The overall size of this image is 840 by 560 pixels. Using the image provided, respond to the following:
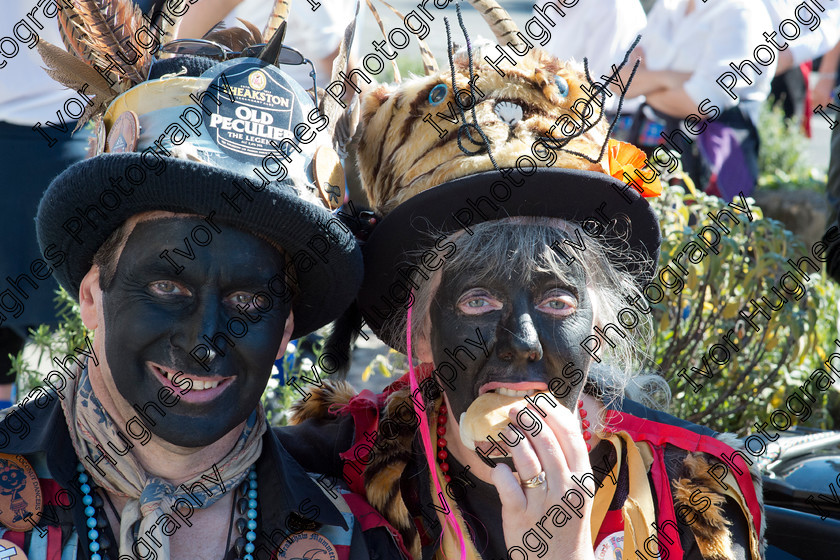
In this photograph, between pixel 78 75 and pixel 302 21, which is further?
pixel 302 21

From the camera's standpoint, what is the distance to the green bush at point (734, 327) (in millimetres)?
3984

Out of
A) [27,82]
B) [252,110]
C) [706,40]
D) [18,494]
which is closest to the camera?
[18,494]

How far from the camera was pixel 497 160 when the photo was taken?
2434 millimetres

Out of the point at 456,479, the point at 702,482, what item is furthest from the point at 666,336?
the point at 456,479

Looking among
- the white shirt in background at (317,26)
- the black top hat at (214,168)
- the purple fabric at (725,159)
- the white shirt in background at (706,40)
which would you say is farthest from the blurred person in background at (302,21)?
the purple fabric at (725,159)

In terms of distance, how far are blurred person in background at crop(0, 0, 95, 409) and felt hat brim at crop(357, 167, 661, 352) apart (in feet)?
5.79

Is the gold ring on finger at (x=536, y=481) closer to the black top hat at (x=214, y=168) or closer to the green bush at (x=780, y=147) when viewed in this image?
the black top hat at (x=214, y=168)

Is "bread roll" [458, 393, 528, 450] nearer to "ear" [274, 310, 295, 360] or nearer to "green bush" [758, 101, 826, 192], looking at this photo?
"ear" [274, 310, 295, 360]

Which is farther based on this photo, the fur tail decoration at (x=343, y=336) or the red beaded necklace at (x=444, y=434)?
the fur tail decoration at (x=343, y=336)

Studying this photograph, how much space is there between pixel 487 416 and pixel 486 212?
1.90ft

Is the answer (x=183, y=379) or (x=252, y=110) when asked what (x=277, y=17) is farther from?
(x=183, y=379)

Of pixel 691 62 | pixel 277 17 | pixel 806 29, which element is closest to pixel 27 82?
pixel 277 17

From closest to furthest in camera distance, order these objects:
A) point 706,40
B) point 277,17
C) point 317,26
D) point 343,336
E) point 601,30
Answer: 1. point 277,17
2. point 343,336
3. point 317,26
4. point 601,30
5. point 706,40

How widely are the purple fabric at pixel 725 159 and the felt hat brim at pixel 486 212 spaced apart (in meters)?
4.26
